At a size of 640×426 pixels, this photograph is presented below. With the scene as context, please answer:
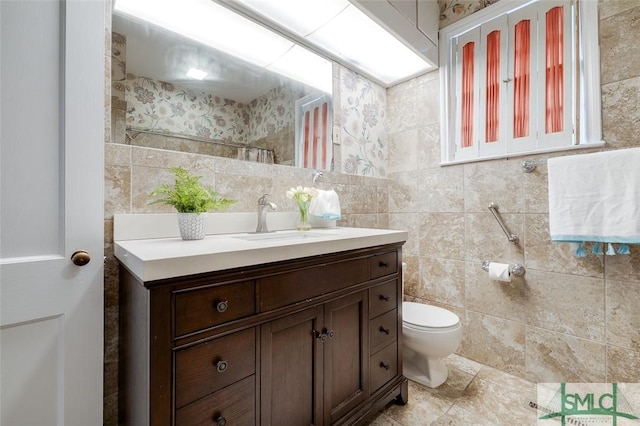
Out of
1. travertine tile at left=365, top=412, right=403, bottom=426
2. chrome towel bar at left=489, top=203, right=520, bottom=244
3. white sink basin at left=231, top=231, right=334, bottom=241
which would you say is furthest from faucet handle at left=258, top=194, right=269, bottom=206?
chrome towel bar at left=489, top=203, right=520, bottom=244

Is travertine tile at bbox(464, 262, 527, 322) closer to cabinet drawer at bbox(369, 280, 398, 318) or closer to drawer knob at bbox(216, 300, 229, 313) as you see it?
cabinet drawer at bbox(369, 280, 398, 318)

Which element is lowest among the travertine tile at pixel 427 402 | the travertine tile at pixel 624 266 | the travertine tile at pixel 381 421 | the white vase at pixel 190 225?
the travertine tile at pixel 381 421

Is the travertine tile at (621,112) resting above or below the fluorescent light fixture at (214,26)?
below

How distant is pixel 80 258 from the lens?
0.97 meters

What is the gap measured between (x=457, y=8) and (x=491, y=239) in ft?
5.43

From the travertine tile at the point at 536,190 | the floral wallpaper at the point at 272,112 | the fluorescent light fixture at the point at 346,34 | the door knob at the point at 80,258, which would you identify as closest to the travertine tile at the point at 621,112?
the travertine tile at the point at 536,190

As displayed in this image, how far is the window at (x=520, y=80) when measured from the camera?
156cm

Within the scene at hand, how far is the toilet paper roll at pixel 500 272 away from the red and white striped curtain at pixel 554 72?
0.85 meters

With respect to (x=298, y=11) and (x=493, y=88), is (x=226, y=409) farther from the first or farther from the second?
(x=493, y=88)

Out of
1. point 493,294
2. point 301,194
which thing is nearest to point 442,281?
point 493,294

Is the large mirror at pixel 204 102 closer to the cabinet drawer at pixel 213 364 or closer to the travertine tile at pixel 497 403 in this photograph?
the cabinet drawer at pixel 213 364

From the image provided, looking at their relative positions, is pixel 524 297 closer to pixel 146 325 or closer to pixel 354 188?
pixel 354 188

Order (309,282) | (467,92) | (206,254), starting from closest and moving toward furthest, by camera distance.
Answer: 1. (206,254)
2. (309,282)
3. (467,92)

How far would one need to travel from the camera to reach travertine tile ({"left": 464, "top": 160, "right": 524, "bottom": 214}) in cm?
176
